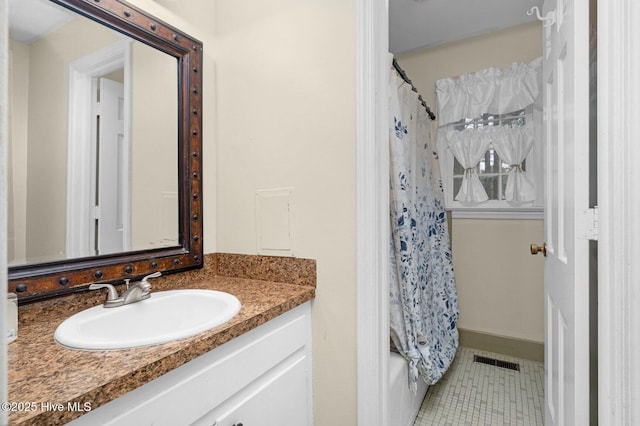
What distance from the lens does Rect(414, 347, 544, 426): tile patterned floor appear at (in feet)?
5.50

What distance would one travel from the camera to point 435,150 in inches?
97.6

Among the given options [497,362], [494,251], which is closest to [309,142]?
[494,251]

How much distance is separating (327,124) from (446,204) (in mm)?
1767

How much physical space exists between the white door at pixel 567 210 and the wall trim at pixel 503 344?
1.09 m

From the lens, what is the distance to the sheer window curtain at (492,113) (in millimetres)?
2250

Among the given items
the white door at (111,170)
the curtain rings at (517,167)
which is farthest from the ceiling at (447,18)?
the white door at (111,170)

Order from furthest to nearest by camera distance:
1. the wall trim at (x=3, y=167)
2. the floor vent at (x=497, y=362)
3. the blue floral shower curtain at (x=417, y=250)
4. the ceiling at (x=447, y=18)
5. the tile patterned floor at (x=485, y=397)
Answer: the floor vent at (x=497, y=362), the ceiling at (x=447, y=18), the tile patterned floor at (x=485, y=397), the blue floral shower curtain at (x=417, y=250), the wall trim at (x=3, y=167)

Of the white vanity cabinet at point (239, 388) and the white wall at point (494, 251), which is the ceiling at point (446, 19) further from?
the white vanity cabinet at point (239, 388)

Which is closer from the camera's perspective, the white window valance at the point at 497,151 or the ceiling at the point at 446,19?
the ceiling at the point at 446,19

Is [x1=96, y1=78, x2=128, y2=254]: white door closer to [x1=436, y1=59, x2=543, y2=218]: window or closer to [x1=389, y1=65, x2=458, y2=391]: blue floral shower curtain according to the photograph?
[x1=389, y1=65, x2=458, y2=391]: blue floral shower curtain

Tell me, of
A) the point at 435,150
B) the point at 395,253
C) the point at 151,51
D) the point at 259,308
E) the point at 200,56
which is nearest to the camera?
the point at 259,308

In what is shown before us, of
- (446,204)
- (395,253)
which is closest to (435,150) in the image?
(446,204)

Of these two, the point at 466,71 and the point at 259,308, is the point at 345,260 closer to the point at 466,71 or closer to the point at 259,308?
the point at 259,308

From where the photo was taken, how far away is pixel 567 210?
3.29 ft
